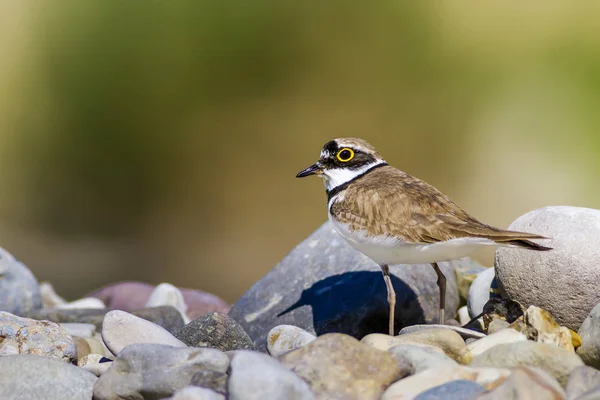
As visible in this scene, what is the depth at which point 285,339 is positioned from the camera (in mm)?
5145

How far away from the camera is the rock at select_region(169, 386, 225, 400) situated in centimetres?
376

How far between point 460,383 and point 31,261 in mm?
10440

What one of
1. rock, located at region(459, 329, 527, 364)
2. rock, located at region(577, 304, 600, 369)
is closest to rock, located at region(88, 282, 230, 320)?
rock, located at region(459, 329, 527, 364)

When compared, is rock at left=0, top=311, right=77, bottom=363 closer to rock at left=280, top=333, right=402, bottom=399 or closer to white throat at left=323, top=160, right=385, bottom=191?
rock at left=280, top=333, right=402, bottom=399

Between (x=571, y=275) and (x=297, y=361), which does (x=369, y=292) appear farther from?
(x=297, y=361)

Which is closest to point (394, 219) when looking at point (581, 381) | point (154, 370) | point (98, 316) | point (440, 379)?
point (440, 379)

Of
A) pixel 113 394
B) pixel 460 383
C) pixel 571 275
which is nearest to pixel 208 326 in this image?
pixel 113 394

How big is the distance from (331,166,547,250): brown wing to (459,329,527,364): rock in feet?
2.23

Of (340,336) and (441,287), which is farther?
(441,287)

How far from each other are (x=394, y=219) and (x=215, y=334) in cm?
143

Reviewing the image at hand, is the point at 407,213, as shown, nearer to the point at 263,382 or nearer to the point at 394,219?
the point at 394,219

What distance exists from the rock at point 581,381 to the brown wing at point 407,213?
3.79ft

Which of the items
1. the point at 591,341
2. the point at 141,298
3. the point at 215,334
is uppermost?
the point at 591,341

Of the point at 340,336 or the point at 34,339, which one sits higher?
the point at 340,336
